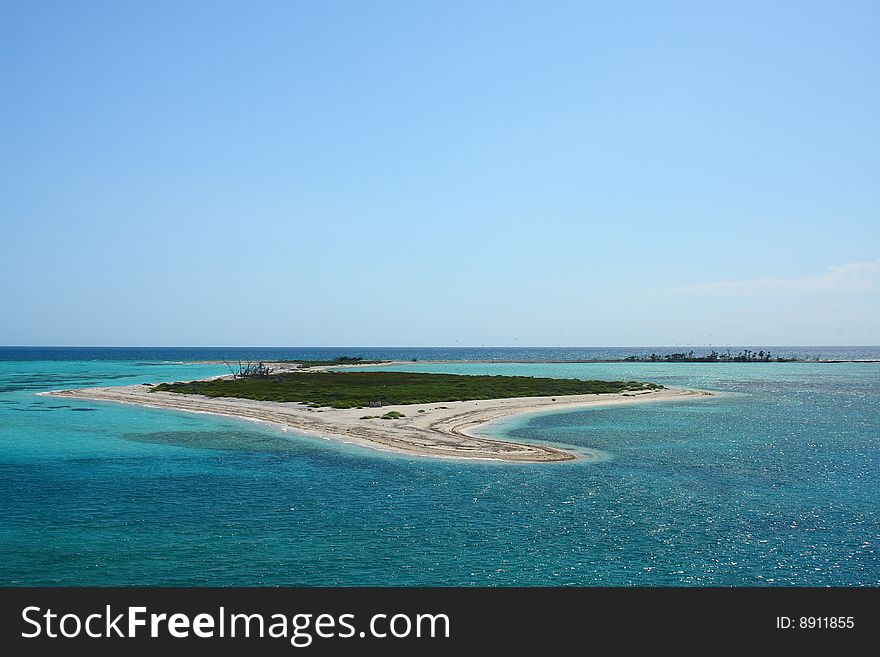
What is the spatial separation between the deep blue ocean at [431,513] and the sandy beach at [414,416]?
3.31 m

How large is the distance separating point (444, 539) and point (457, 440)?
85.8 ft

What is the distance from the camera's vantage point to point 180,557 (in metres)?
24.8

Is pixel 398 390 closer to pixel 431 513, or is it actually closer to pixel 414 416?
pixel 414 416

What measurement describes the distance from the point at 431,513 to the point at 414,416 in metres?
37.4

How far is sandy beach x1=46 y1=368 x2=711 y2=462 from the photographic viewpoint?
4925 centimetres

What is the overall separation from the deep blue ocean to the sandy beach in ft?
10.9

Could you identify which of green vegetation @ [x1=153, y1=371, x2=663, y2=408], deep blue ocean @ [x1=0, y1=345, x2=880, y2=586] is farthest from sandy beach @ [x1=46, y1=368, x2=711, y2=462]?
deep blue ocean @ [x1=0, y1=345, x2=880, y2=586]

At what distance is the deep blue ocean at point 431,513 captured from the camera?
77.5 ft

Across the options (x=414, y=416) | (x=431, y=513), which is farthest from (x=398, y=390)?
(x=431, y=513)

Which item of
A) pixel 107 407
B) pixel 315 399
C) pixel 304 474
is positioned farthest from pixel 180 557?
pixel 107 407

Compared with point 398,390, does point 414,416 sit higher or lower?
lower

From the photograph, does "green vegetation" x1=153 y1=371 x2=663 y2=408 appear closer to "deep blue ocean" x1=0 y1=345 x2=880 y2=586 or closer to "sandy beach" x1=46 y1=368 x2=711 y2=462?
"sandy beach" x1=46 y1=368 x2=711 y2=462

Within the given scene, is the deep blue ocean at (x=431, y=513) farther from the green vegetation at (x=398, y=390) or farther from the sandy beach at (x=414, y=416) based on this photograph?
the green vegetation at (x=398, y=390)

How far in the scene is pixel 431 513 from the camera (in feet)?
102
